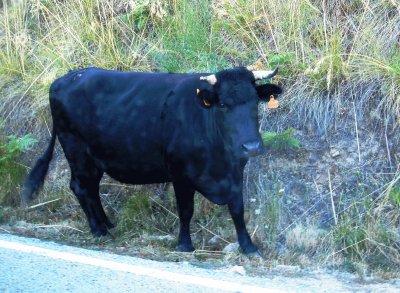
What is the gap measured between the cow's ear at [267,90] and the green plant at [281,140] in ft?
2.90

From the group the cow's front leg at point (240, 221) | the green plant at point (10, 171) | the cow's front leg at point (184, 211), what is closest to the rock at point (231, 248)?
the cow's front leg at point (240, 221)

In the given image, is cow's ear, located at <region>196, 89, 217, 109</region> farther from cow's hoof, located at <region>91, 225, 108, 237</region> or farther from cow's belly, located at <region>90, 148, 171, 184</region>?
cow's hoof, located at <region>91, 225, 108, 237</region>

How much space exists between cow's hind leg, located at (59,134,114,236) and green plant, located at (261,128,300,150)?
1798 millimetres

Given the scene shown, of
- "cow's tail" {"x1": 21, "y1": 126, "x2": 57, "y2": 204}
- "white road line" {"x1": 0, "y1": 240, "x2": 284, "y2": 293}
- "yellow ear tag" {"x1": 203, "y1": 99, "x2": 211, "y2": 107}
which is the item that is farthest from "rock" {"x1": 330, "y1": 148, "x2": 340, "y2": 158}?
Result: "cow's tail" {"x1": 21, "y1": 126, "x2": 57, "y2": 204}

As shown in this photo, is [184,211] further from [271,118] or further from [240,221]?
[271,118]

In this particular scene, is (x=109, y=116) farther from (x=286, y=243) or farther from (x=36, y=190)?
(x=286, y=243)

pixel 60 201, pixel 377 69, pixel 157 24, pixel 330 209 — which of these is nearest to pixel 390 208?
pixel 330 209

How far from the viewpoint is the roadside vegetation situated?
313 inches

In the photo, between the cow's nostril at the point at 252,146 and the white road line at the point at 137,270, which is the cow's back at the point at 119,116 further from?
the white road line at the point at 137,270

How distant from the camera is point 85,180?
8852 millimetres

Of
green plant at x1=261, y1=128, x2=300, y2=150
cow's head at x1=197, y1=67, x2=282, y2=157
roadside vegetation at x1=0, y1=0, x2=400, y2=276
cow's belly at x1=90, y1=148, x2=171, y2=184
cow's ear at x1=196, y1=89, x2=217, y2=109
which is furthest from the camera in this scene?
green plant at x1=261, y1=128, x2=300, y2=150

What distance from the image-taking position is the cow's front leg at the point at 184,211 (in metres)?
8.05

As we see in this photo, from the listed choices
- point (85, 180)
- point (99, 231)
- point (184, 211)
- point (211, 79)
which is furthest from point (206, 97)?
point (99, 231)

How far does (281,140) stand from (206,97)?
52.4 inches
